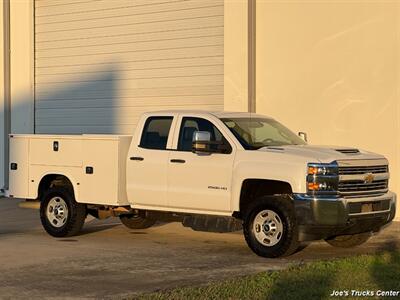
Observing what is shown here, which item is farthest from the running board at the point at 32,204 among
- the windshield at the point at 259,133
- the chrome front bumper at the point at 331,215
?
the chrome front bumper at the point at 331,215

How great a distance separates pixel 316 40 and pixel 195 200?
18.7 feet

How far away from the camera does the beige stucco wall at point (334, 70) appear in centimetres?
1556

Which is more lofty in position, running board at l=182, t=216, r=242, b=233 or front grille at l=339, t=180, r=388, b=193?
front grille at l=339, t=180, r=388, b=193

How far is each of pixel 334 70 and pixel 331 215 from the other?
5.92 meters

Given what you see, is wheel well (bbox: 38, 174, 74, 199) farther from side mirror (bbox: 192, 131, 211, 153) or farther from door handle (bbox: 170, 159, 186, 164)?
side mirror (bbox: 192, 131, 211, 153)

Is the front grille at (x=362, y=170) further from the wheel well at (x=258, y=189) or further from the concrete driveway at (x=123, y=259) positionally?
the concrete driveway at (x=123, y=259)

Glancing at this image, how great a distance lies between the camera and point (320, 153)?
11.1 m

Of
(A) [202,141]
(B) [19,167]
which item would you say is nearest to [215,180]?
(A) [202,141]

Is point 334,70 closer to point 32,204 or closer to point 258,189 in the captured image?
point 258,189

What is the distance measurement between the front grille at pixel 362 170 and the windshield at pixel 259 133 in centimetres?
128

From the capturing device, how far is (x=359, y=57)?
1586 cm

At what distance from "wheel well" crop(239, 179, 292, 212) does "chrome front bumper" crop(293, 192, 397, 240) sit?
0.56m

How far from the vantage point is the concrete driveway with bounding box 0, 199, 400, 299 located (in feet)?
30.3

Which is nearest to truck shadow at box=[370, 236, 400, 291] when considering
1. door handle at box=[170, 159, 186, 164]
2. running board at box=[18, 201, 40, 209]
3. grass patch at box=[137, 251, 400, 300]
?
grass patch at box=[137, 251, 400, 300]
